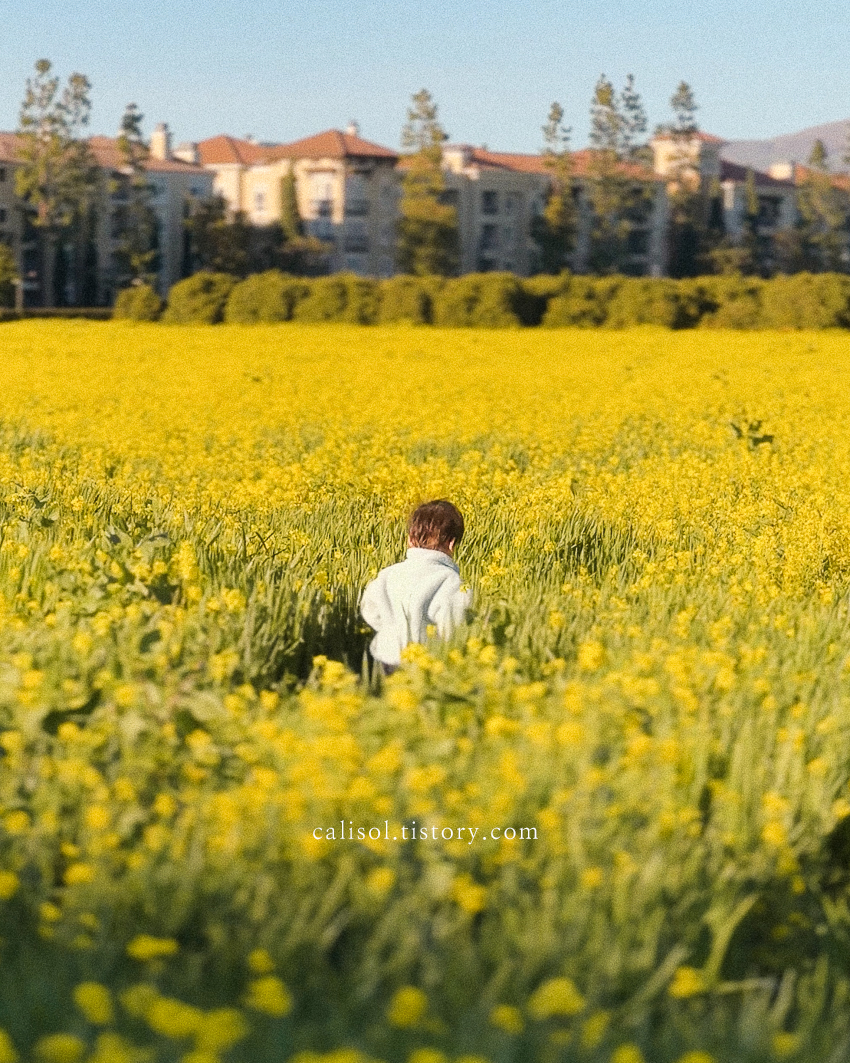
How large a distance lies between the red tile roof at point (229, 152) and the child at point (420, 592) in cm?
11991

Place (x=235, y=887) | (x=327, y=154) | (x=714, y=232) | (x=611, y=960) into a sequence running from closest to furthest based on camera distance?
(x=611, y=960) < (x=235, y=887) < (x=714, y=232) < (x=327, y=154)

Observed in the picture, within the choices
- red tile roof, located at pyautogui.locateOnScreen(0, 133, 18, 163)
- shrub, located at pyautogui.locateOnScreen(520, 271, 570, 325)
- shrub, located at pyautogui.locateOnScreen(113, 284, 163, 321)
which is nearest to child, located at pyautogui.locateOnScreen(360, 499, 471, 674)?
shrub, located at pyautogui.locateOnScreen(520, 271, 570, 325)

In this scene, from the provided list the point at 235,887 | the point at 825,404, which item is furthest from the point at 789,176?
the point at 235,887

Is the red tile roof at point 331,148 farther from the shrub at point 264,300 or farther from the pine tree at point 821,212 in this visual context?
the shrub at point 264,300

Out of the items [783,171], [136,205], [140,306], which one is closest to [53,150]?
[136,205]

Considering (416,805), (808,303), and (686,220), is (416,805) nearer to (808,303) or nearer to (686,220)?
(808,303)

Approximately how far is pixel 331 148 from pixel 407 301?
2741 inches

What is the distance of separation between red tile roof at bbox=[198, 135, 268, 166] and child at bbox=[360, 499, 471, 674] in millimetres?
119906

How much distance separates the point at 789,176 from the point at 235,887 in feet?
483

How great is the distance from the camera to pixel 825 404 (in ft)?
82.6

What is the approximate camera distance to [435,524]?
782 cm

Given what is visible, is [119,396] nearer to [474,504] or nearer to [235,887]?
[474,504]

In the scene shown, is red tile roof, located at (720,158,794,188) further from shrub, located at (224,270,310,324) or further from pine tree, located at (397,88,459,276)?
shrub, located at (224,270,310,324)

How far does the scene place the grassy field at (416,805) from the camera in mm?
3820
